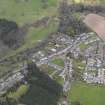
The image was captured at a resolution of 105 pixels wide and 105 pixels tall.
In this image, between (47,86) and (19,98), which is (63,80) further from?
(19,98)

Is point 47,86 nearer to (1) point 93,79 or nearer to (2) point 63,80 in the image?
(2) point 63,80

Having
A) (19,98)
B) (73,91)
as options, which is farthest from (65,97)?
(19,98)

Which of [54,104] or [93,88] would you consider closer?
[54,104]

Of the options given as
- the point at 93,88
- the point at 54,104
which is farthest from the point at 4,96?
the point at 93,88

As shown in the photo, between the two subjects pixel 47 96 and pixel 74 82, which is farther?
pixel 74 82

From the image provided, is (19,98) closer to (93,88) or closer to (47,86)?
(47,86)
